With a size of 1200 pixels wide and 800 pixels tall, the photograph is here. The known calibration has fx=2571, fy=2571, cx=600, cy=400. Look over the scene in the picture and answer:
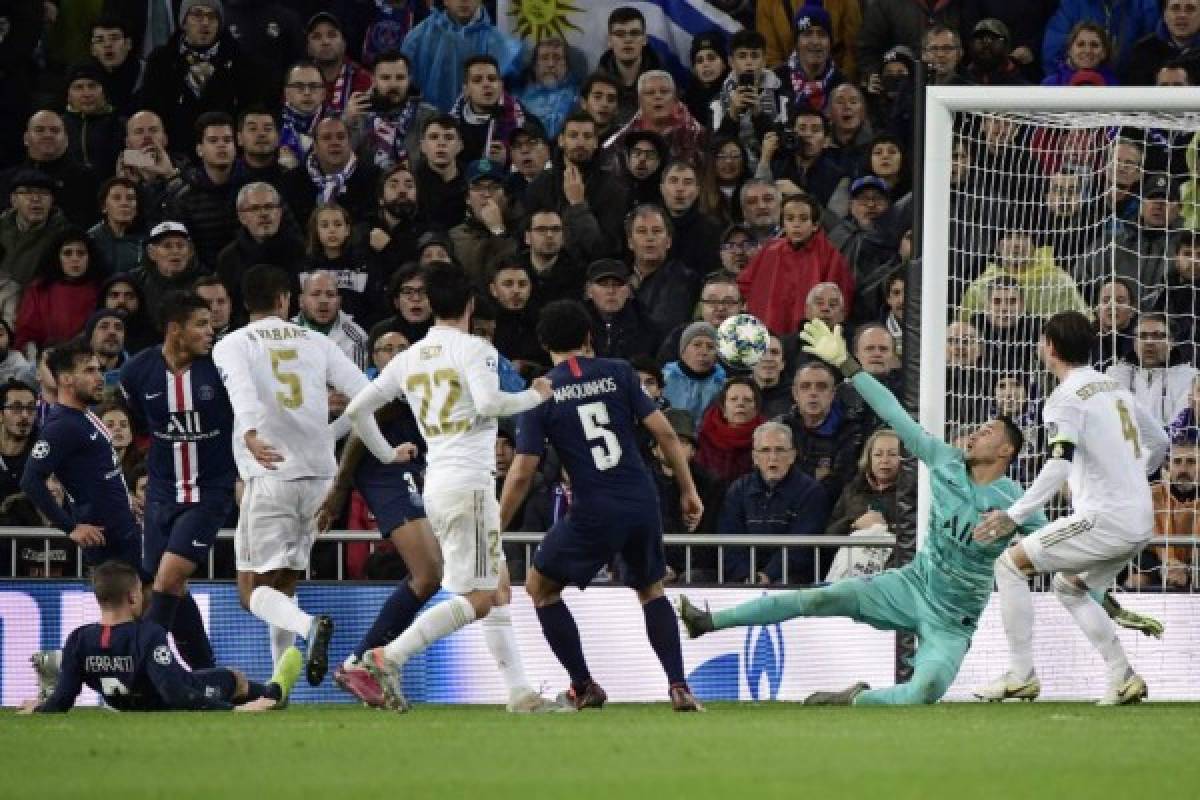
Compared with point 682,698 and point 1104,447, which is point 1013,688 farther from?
point 682,698

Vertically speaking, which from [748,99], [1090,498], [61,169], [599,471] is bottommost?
[1090,498]

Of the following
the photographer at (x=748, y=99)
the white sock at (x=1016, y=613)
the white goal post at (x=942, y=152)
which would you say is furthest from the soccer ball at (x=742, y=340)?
the photographer at (x=748, y=99)

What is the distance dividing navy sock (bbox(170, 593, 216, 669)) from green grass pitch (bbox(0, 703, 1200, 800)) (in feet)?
3.67

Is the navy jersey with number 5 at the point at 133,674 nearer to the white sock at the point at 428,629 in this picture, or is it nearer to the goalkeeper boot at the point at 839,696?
the white sock at the point at 428,629

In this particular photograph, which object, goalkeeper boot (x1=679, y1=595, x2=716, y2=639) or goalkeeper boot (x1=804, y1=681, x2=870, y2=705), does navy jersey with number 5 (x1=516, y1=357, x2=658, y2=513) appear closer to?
goalkeeper boot (x1=679, y1=595, x2=716, y2=639)

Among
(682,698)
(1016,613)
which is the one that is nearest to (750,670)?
(1016,613)

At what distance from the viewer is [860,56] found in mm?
20453

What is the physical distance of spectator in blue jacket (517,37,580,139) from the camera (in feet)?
67.6

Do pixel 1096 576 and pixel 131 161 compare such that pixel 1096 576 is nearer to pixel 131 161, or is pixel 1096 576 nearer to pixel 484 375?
pixel 484 375

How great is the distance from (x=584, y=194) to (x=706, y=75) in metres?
1.85

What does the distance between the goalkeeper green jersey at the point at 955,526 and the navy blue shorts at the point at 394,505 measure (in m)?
2.54

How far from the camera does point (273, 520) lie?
543 inches

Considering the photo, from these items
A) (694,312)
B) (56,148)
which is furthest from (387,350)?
(56,148)

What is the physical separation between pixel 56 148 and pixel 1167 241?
28.3ft
